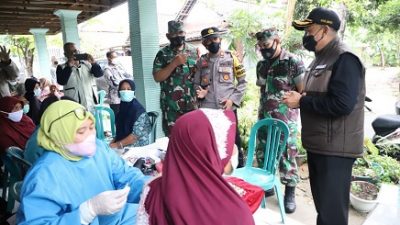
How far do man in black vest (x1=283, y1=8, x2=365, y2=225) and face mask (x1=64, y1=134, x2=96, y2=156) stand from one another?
4.07 ft

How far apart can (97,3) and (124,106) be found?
4.63 metres

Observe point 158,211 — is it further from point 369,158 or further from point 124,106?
point 369,158

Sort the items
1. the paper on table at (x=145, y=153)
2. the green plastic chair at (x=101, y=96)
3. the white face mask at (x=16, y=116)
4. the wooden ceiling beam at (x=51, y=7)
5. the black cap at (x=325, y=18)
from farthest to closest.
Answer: the wooden ceiling beam at (x=51, y=7), the green plastic chair at (x=101, y=96), the white face mask at (x=16, y=116), the paper on table at (x=145, y=153), the black cap at (x=325, y=18)

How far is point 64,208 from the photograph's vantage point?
1.34 m

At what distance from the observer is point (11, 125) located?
300 centimetres

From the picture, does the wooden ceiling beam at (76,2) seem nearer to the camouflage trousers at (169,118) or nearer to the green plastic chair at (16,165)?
the camouflage trousers at (169,118)

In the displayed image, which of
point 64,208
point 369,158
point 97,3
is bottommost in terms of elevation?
point 369,158

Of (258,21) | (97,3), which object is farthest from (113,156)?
(97,3)

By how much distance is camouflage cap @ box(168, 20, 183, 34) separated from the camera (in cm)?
314

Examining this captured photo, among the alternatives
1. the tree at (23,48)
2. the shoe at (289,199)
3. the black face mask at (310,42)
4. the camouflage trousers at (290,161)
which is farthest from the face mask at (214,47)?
the tree at (23,48)

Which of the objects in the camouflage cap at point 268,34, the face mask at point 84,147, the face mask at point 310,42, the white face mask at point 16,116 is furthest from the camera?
the white face mask at point 16,116

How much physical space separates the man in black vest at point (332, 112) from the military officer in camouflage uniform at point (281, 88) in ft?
2.70

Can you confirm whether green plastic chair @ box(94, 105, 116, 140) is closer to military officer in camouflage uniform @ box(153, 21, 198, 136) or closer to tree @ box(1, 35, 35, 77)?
military officer in camouflage uniform @ box(153, 21, 198, 136)

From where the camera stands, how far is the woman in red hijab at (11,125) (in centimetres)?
296
